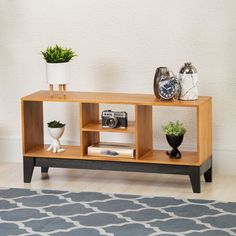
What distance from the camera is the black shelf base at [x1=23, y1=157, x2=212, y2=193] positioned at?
457 cm

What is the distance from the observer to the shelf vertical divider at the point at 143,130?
4629 mm

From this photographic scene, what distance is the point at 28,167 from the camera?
4.84 metres

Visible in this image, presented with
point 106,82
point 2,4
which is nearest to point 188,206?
point 106,82

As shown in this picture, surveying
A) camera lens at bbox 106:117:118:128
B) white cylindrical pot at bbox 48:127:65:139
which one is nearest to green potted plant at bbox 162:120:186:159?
camera lens at bbox 106:117:118:128

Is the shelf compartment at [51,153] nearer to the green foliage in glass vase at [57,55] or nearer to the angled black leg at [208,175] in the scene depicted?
the green foliage in glass vase at [57,55]

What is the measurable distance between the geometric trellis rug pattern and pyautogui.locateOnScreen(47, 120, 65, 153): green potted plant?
0.37m

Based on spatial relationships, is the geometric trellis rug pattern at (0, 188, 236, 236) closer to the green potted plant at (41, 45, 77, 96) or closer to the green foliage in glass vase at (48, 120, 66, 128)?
the green foliage in glass vase at (48, 120, 66, 128)

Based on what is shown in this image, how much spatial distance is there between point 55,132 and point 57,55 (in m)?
0.48

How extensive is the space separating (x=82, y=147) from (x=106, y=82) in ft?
1.96

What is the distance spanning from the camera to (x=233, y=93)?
16.2 feet

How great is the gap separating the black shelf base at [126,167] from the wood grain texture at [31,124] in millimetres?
121

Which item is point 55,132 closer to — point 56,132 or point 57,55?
point 56,132

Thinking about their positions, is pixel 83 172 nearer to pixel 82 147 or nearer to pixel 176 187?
pixel 82 147

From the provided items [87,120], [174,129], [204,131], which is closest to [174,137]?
[174,129]
